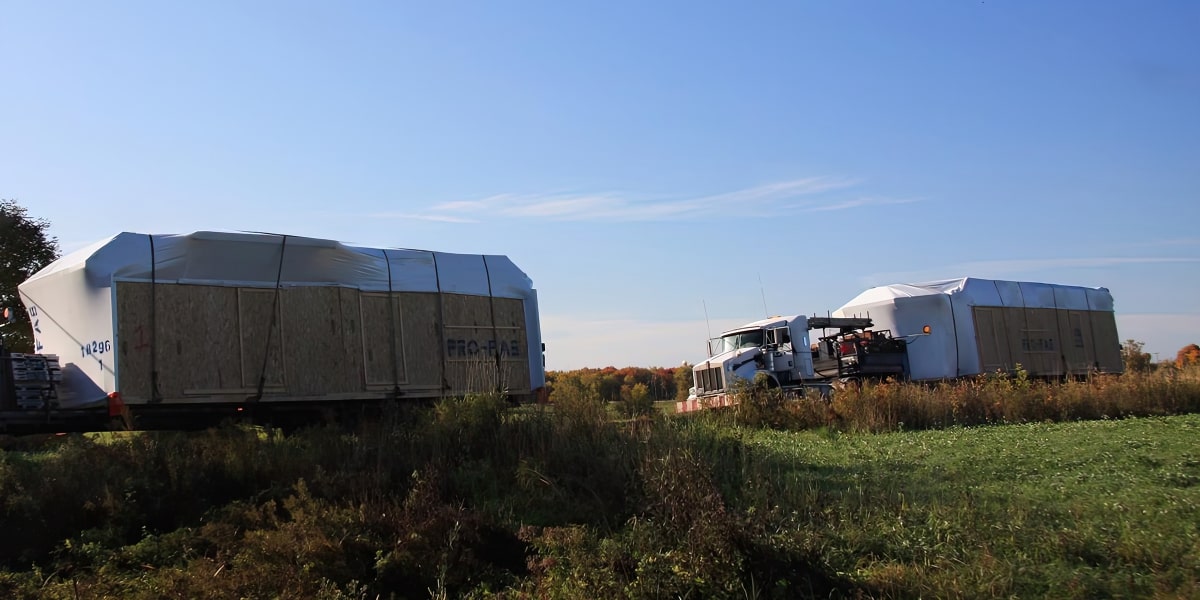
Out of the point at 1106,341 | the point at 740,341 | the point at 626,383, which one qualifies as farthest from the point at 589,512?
the point at 626,383

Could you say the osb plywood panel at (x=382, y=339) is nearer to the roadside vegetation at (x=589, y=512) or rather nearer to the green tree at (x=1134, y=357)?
the roadside vegetation at (x=589, y=512)

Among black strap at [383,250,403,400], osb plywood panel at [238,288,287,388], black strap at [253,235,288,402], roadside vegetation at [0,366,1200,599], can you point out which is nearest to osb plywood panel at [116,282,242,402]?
osb plywood panel at [238,288,287,388]

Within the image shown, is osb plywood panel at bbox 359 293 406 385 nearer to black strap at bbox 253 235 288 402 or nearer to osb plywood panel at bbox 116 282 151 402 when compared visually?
black strap at bbox 253 235 288 402

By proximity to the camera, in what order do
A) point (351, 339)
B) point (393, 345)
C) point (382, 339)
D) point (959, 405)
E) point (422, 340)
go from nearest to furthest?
point (351, 339)
point (382, 339)
point (393, 345)
point (422, 340)
point (959, 405)

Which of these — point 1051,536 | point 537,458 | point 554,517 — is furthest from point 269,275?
point 1051,536

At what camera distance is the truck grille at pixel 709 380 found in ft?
95.3

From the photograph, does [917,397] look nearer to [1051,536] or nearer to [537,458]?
[537,458]

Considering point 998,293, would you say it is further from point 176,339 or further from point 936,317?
point 176,339

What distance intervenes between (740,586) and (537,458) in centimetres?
485

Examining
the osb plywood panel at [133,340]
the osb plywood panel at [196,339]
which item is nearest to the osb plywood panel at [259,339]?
the osb plywood panel at [196,339]

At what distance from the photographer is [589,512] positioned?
993 cm

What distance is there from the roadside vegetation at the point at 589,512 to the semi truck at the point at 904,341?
44.6 ft

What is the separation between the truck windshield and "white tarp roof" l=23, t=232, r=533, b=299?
34.3 feet

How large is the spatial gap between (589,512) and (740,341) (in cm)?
2037
